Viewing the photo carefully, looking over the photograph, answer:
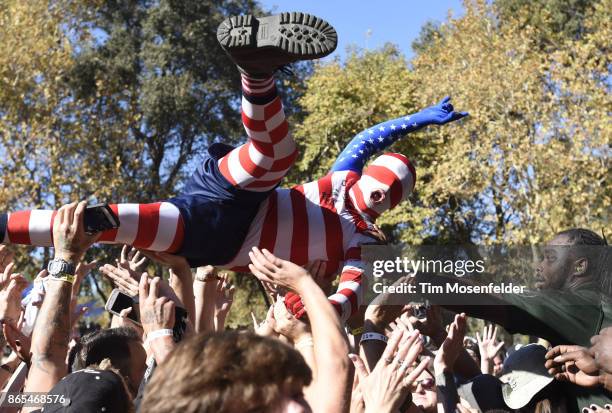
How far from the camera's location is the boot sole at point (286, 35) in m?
3.89

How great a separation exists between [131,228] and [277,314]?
123 cm

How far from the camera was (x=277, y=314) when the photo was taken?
352 centimetres

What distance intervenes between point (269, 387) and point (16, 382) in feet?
8.03

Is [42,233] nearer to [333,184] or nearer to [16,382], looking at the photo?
[16,382]

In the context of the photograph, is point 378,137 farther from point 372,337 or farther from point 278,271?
point 278,271

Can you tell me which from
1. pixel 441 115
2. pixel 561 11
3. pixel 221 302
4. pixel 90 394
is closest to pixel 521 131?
pixel 561 11

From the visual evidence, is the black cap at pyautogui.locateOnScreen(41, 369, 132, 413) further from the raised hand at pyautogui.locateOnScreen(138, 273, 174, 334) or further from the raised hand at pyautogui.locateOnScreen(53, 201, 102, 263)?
the raised hand at pyautogui.locateOnScreen(53, 201, 102, 263)

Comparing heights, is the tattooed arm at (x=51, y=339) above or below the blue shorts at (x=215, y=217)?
below

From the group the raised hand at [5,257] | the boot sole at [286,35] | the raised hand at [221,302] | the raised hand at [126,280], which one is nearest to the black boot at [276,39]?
the boot sole at [286,35]

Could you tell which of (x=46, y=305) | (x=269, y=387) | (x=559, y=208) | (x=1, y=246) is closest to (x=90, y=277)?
(x=559, y=208)

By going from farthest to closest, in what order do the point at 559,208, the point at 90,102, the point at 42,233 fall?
the point at 90,102, the point at 559,208, the point at 42,233

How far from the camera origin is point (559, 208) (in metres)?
17.2

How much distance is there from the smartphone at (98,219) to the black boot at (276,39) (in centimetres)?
97

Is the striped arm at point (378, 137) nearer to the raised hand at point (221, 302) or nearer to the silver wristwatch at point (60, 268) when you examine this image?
the raised hand at point (221, 302)
